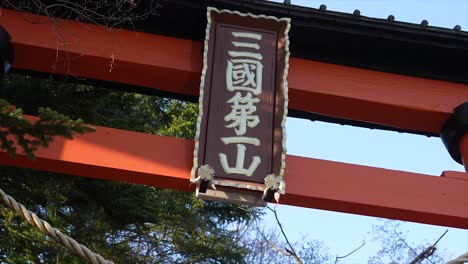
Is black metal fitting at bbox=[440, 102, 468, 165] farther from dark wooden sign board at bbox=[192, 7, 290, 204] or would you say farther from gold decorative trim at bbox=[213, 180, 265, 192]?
gold decorative trim at bbox=[213, 180, 265, 192]

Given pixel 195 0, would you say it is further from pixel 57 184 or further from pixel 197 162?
pixel 57 184

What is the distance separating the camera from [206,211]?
10.2 metres

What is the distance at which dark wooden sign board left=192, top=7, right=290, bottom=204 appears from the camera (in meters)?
4.27

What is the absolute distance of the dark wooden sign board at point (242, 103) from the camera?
427 cm

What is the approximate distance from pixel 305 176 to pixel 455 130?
1316 millimetres

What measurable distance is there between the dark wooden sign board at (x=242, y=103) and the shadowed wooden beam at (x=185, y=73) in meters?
0.29

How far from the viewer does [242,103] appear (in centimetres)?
461

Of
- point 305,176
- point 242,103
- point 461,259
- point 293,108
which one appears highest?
point 293,108

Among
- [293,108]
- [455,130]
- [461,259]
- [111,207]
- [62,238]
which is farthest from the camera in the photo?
[111,207]

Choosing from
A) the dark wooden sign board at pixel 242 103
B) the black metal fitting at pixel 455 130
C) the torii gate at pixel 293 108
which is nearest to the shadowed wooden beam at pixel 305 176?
the torii gate at pixel 293 108

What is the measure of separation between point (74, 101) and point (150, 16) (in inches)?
69.9

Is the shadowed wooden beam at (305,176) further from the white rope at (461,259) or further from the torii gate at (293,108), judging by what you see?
the white rope at (461,259)

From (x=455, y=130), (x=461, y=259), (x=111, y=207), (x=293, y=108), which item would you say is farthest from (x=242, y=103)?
(x=111, y=207)

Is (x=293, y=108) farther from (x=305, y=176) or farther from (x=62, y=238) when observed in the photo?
(x=62, y=238)
